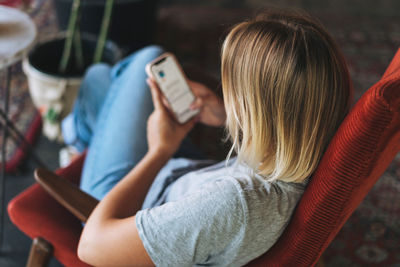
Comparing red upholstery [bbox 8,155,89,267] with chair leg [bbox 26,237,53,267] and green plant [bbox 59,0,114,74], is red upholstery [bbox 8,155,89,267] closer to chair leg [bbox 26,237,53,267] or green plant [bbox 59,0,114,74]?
chair leg [bbox 26,237,53,267]

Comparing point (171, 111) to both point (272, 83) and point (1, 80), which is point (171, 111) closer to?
point (272, 83)

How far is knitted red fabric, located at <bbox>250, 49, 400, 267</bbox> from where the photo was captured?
0.58 m

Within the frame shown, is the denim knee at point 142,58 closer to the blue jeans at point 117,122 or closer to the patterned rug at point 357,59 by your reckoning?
the blue jeans at point 117,122

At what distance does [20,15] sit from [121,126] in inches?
23.7

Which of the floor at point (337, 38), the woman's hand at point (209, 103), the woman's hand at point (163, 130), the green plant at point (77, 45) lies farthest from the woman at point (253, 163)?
the green plant at point (77, 45)

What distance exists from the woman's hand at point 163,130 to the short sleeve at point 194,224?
0.91 feet

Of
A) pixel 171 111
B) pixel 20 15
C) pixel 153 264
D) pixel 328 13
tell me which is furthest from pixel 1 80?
pixel 328 13

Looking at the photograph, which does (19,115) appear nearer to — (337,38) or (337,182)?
(337,182)

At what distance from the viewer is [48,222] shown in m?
0.99

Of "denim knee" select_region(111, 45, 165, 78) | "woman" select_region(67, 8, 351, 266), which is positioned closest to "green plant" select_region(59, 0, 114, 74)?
"denim knee" select_region(111, 45, 165, 78)

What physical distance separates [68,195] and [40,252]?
19 cm

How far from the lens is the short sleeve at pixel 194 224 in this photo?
66 cm

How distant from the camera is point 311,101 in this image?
639 millimetres

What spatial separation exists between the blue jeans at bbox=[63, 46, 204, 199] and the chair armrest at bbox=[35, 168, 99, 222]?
0.16 meters
